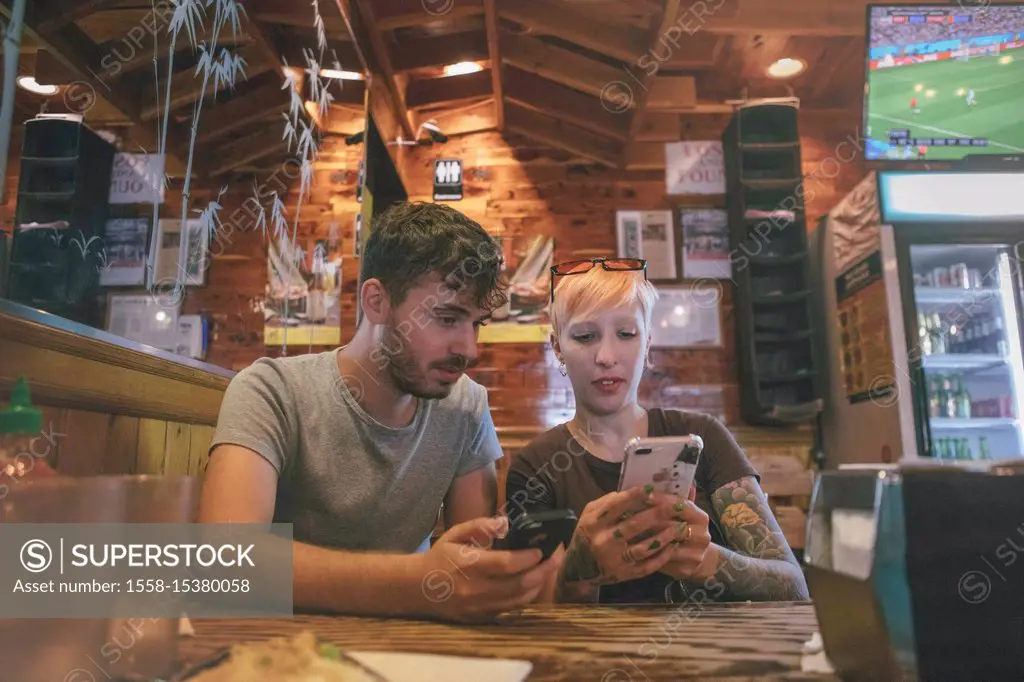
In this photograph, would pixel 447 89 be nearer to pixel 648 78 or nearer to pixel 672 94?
pixel 648 78

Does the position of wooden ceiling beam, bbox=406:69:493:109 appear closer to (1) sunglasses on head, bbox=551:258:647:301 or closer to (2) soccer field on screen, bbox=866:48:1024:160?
(2) soccer field on screen, bbox=866:48:1024:160

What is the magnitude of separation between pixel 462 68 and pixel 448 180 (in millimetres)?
663

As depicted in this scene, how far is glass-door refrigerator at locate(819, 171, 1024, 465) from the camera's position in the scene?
290 cm

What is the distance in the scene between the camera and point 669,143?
3965 millimetres

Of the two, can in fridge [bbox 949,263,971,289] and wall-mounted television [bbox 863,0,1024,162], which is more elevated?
wall-mounted television [bbox 863,0,1024,162]

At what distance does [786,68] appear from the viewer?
3.73 meters

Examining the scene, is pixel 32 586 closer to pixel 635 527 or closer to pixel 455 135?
pixel 635 527

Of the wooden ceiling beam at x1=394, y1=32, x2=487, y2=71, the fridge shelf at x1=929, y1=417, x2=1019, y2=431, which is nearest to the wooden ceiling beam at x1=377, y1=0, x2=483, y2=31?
the wooden ceiling beam at x1=394, y1=32, x2=487, y2=71

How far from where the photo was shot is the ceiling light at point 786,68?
3.67 m

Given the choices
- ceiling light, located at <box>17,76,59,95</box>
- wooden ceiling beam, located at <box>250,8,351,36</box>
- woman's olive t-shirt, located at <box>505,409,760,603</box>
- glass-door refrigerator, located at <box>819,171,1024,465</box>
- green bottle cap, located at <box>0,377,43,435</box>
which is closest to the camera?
green bottle cap, located at <box>0,377,43,435</box>

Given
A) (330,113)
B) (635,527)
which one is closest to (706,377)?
(330,113)

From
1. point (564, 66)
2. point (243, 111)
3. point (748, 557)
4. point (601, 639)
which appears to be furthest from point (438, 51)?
point (601, 639)

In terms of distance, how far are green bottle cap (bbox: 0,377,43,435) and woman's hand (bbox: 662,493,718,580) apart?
85 centimetres

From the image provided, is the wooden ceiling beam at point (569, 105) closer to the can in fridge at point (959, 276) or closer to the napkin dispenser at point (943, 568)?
the can in fridge at point (959, 276)
